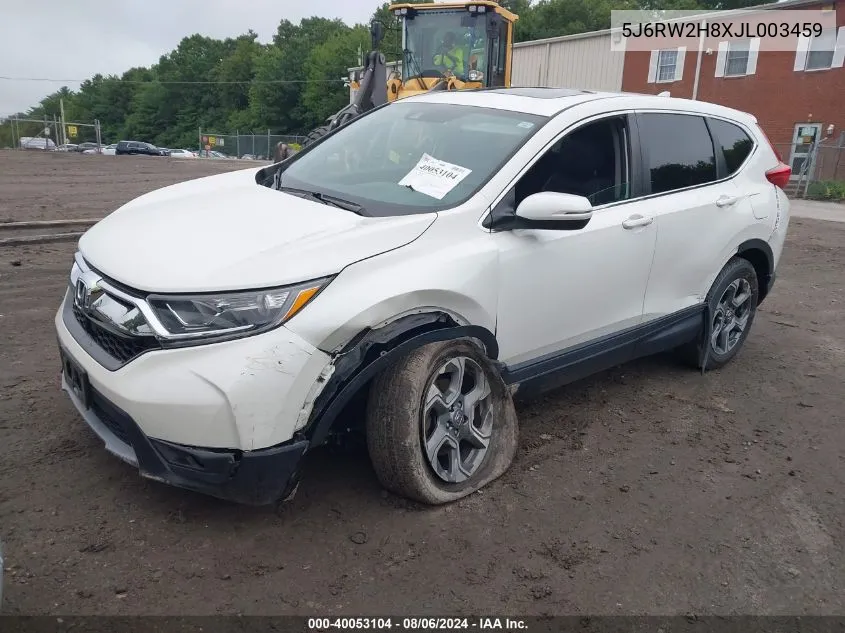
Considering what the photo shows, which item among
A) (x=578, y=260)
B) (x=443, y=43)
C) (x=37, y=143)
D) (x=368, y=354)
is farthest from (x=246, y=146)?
(x=368, y=354)

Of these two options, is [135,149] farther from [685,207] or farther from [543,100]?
[685,207]

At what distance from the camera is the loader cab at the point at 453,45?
11.8 metres

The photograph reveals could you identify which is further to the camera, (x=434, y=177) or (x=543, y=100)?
(x=543, y=100)

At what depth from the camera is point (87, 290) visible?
9.32 ft

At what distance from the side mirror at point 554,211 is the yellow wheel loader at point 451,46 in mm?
8808

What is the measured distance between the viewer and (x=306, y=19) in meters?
86.9

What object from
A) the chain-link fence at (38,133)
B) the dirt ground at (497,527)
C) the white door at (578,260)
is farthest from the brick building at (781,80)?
the chain-link fence at (38,133)

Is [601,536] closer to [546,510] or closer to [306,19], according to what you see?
[546,510]

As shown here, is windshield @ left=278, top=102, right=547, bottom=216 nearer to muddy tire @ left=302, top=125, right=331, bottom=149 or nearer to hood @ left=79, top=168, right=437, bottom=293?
hood @ left=79, top=168, right=437, bottom=293

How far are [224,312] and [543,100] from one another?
2.18 metres

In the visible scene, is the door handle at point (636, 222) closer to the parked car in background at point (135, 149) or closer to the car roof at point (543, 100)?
the car roof at point (543, 100)

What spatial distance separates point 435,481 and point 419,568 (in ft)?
1.44

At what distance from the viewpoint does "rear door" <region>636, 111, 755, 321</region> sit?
3.96 meters

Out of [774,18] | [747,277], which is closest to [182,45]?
[774,18]
